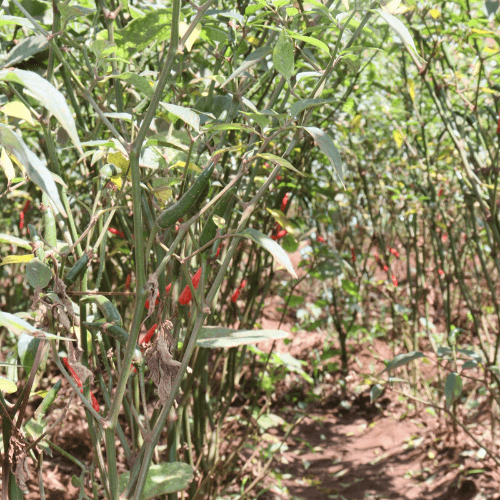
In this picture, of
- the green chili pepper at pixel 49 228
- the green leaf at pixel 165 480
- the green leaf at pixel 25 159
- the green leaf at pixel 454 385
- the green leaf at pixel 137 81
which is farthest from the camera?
the green leaf at pixel 454 385

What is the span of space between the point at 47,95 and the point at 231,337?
1.54 feet

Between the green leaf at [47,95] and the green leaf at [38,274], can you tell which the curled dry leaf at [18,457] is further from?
the green leaf at [47,95]

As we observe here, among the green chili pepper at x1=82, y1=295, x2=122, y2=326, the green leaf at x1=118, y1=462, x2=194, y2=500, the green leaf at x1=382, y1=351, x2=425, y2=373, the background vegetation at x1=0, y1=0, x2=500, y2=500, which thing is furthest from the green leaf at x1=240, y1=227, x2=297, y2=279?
the green leaf at x1=382, y1=351, x2=425, y2=373

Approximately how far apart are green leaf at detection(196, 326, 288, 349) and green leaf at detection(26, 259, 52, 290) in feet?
0.77

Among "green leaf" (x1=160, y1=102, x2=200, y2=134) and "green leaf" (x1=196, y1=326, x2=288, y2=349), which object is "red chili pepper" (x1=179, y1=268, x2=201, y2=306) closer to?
"green leaf" (x1=196, y1=326, x2=288, y2=349)

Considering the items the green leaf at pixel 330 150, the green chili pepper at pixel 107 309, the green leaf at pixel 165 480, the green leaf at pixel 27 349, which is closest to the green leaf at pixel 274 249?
the green leaf at pixel 330 150

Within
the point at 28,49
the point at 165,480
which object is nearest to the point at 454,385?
the point at 165,480

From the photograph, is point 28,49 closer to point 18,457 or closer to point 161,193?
point 161,193

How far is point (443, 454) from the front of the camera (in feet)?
8.07

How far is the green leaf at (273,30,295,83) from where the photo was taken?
0.69m

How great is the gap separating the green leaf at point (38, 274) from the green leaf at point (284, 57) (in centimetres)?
38

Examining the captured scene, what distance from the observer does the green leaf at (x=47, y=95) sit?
0.40 metres

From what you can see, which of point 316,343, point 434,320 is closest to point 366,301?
point 316,343

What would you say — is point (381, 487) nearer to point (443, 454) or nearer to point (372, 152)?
point (443, 454)
